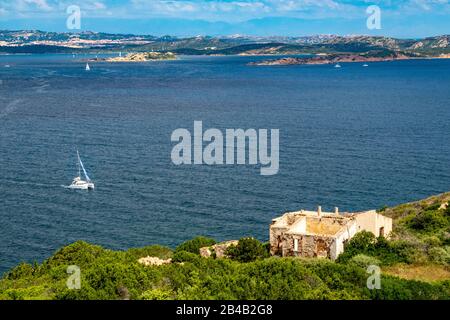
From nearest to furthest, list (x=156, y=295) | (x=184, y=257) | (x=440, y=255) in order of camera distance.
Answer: (x=156, y=295) → (x=184, y=257) → (x=440, y=255)

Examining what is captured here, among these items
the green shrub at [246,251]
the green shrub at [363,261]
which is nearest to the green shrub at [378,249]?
the green shrub at [363,261]

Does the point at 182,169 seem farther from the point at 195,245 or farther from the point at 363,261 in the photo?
the point at 363,261

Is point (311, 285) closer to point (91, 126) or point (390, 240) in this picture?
point (390, 240)

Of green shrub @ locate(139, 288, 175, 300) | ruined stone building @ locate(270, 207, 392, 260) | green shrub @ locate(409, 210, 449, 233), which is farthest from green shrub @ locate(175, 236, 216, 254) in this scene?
green shrub @ locate(409, 210, 449, 233)

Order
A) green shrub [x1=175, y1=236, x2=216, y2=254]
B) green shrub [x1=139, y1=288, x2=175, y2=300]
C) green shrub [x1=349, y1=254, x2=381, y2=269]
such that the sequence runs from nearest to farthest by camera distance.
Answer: green shrub [x1=139, y1=288, x2=175, y2=300], green shrub [x1=349, y1=254, x2=381, y2=269], green shrub [x1=175, y1=236, x2=216, y2=254]

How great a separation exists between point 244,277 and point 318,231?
37.1ft

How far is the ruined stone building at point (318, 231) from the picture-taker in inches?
1088

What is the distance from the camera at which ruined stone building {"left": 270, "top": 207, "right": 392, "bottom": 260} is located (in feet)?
90.6

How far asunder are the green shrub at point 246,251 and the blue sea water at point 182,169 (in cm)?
1199

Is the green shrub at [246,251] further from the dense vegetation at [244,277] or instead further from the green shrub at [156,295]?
the green shrub at [156,295]

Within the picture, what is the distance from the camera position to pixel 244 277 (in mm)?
20672

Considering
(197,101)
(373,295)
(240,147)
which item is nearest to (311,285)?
(373,295)

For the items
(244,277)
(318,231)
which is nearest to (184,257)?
(244,277)

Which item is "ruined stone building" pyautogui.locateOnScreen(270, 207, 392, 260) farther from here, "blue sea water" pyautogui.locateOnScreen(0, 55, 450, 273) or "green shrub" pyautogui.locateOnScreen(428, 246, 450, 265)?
Answer: "blue sea water" pyautogui.locateOnScreen(0, 55, 450, 273)
